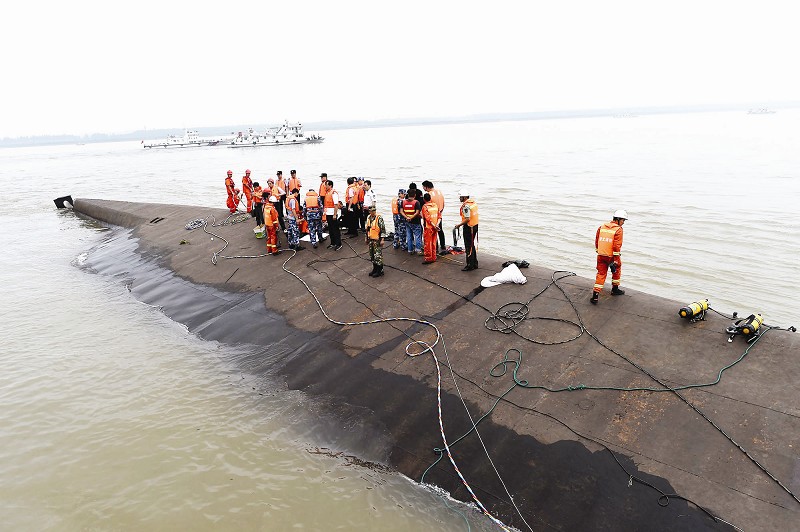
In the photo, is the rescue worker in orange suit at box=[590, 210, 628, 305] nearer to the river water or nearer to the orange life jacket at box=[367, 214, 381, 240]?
the river water

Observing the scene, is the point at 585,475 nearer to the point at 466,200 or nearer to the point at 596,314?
the point at 596,314

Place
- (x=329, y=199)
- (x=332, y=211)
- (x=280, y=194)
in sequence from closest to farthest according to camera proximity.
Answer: (x=329, y=199)
(x=332, y=211)
(x=280, y=194)

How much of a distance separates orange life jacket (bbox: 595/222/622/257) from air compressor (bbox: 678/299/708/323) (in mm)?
1523

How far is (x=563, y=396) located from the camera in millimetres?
7223

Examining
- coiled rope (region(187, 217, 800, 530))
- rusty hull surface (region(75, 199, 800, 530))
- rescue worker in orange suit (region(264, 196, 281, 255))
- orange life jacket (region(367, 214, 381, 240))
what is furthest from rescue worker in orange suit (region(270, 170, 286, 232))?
coiled rope (region(187, 217, 800, 530))

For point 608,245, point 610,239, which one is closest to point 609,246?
point 608,245

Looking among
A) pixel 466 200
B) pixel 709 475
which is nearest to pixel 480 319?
pixel 466 200

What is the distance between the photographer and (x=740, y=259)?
1792cm

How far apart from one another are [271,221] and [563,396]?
1092cm

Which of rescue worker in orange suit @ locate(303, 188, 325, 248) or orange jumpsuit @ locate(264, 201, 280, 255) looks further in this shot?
orange jumpsuit @ locate(264, 201, 280, 255)

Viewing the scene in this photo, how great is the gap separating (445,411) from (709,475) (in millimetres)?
3640

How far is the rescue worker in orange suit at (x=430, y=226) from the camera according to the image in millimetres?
11734

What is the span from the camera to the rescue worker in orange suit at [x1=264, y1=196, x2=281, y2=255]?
585 inches

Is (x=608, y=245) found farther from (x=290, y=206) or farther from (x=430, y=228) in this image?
(x=290, y=206)
